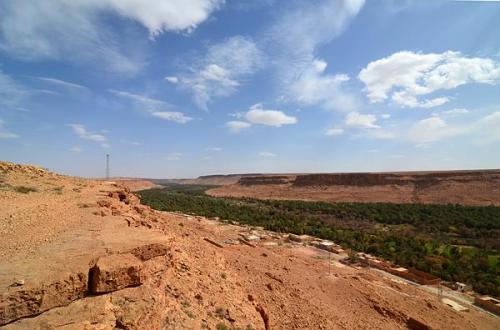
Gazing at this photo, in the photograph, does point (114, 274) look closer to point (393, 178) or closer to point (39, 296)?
point (39, 296)

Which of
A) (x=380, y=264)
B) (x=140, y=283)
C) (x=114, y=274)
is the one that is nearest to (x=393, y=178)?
(x=380, y=264)

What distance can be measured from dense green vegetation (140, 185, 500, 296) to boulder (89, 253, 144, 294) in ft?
59.5

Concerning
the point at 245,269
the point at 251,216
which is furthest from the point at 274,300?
the point at 251,216

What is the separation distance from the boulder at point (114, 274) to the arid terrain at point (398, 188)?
55.6m

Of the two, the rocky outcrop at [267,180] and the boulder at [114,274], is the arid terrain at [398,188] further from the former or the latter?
the boulder at [114,274]

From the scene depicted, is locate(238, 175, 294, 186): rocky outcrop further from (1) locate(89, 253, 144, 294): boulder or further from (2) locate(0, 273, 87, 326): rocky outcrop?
(2) locate(0, 273, 87, 326): rocky outcrop

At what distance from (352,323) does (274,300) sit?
2450 millimetres

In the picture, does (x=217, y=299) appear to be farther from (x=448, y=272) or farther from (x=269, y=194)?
(x=269, y=194)

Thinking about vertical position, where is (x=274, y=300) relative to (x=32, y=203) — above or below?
below

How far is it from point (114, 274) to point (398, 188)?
218 ft

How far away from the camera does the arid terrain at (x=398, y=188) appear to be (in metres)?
54.3

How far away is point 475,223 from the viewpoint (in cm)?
3406

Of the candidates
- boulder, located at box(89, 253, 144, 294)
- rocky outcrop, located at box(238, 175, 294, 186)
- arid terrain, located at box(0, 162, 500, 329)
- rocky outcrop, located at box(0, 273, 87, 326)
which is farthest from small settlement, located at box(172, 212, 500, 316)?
rocky outcrop, located at box(238, 175, 294, 186)

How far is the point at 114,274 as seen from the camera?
6.21 m
